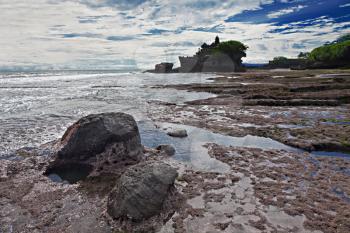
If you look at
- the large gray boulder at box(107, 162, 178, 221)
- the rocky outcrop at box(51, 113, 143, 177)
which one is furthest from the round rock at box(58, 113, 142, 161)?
the large gray boulder at box(107, 162, 178, 221)

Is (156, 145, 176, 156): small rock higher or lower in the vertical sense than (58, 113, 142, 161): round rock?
lower

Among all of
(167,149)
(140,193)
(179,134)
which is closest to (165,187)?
(140,193)

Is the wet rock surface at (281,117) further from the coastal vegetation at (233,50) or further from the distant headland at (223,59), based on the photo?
the coastal vegetation at (233,50)

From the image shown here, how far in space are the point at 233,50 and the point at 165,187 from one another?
455 feet

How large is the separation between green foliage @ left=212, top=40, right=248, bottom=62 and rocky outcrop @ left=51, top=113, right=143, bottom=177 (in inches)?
5237

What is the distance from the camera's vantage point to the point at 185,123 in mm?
17969

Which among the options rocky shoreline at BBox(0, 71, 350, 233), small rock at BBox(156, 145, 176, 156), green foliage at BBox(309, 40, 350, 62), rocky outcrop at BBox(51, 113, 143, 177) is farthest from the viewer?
green foliage at BBox(309, 40, 350, 62)

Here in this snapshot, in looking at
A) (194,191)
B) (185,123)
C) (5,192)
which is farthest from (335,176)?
(5,192)

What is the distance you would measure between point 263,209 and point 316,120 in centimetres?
1323

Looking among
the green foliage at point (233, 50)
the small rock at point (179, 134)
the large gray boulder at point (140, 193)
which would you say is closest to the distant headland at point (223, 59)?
the green foliage at point (233, 50)

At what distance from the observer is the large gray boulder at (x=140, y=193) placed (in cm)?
662

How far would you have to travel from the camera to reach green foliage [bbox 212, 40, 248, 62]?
447ft

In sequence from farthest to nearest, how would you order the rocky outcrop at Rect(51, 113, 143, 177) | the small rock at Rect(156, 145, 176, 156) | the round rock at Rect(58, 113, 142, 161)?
the small rock at Rect(156, 145, 176, 156), the round rock at Rect(58, 113, 142, 161), the rocky outcrop at Rect(51, 113, 143, 177)

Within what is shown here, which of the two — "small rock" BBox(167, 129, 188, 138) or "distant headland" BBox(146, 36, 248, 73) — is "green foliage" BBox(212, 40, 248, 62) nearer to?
"distant headland" BBox(146, 36, 248, 73)
